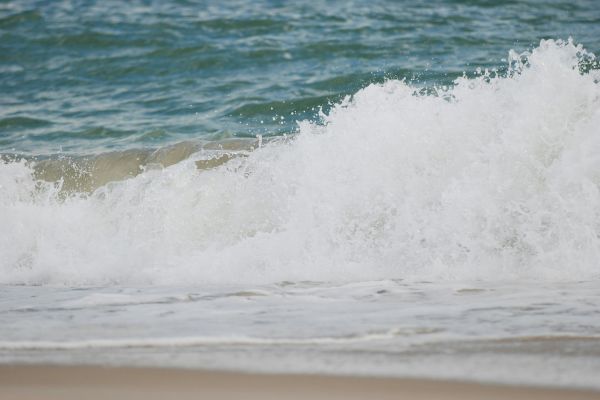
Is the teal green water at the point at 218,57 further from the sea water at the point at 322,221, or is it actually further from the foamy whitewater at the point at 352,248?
the foamy whitewater at the point at 352,248

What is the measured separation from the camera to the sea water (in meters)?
2.94

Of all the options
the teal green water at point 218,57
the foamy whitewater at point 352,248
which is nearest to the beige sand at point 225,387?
the foamy whitewater at point 352,248

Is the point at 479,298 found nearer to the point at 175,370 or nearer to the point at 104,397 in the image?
the point at 175,370

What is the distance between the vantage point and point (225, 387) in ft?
8.15

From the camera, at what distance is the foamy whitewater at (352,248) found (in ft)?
9.44

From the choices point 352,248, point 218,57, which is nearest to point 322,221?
point 352,248

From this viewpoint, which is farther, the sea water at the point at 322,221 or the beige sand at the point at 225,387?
the sea water at the point at 322,221

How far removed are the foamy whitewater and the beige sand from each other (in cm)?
9

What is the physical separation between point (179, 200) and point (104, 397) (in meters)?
3.13

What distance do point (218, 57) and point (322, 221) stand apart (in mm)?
5610

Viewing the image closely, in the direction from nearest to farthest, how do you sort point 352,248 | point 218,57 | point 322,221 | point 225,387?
point 225,387 → point 352,248 → point 322,221 → point 218,57

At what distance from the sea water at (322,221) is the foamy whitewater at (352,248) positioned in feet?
0.05

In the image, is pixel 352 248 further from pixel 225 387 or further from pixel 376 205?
pixel 225 387

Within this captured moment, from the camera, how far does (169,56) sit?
10.2 m
